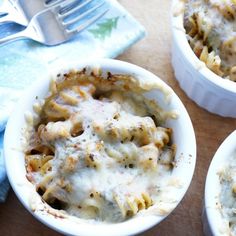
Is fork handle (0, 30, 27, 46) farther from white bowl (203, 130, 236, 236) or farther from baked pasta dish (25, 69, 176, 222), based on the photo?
white bowl (203, 130, 236, 236)

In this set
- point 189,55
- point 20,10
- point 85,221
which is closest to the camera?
point 85,221

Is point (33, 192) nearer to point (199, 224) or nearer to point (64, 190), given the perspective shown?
point (64, 190)

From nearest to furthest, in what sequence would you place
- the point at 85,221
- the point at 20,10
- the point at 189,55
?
1. the point at 85,221
2. the point at 189,55
3. the point at 20,10

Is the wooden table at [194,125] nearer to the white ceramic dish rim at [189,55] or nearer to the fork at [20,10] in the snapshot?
the white ceramic dish rim at [189,55]

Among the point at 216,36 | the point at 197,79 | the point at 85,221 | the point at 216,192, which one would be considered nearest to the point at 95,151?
the point at 85,221

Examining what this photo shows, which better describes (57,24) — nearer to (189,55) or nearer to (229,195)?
(189,55)

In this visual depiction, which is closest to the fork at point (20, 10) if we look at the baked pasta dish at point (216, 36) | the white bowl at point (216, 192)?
the baked pasta dish at point (216, 36)
